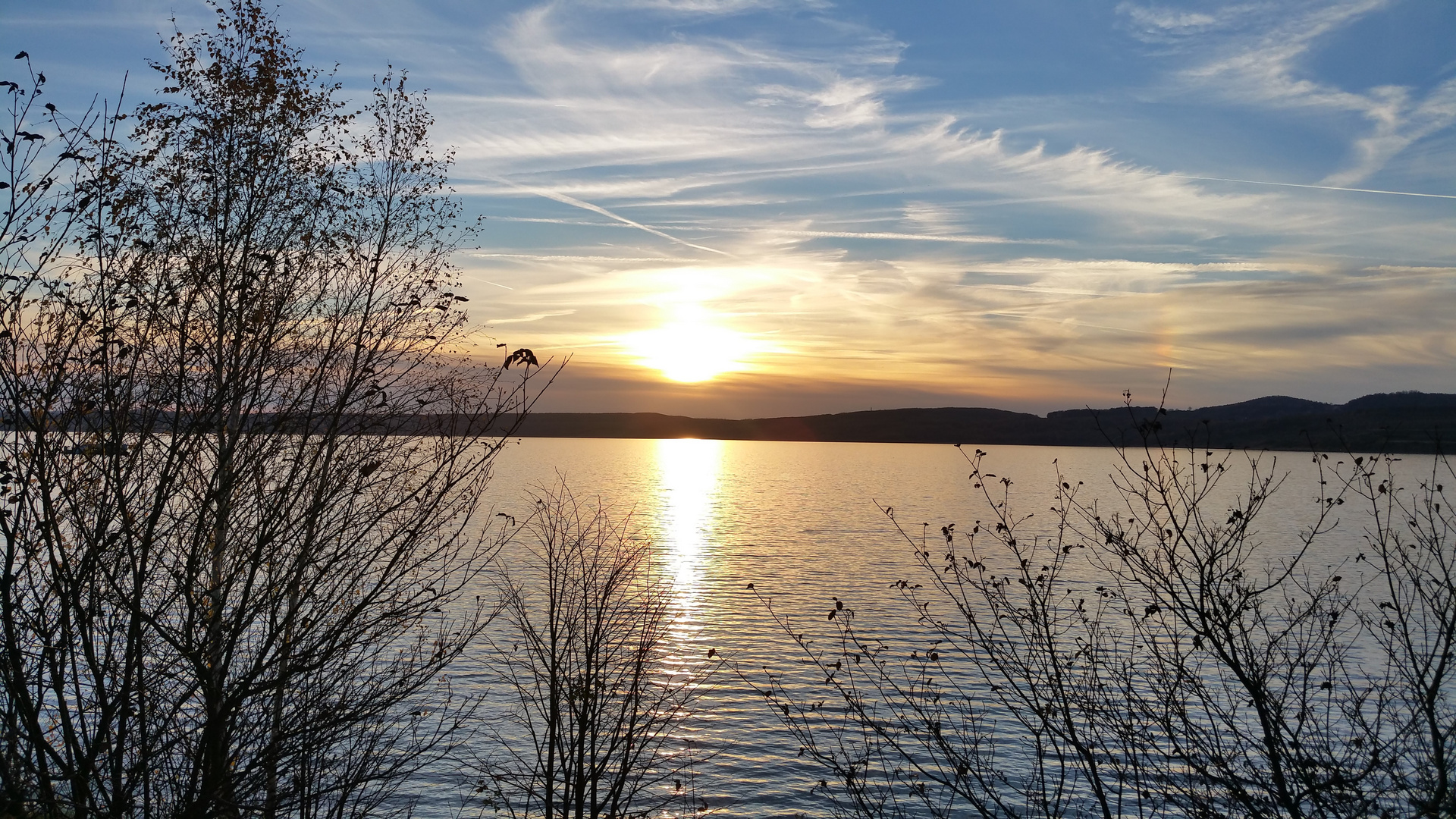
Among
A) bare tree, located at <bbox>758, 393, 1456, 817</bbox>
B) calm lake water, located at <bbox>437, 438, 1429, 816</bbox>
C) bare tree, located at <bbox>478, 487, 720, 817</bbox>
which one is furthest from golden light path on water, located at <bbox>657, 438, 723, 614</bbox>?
bare tree, located at <bbox>758, 393, 1456, 817</bbox>

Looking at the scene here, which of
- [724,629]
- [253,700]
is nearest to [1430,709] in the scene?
[253,700]

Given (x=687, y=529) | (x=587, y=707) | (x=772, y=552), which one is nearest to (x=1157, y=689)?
(x=587, y=707)

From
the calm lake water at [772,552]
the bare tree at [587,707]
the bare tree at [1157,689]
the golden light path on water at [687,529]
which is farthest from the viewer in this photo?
the golden light path on water at [687,529]

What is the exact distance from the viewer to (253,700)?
9953 mm

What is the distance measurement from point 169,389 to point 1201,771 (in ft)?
33.2

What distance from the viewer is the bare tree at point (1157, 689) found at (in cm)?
846

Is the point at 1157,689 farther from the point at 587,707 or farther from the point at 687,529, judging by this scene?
the point at 687,529

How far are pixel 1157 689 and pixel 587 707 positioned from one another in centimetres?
1037

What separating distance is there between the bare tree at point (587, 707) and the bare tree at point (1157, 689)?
2.80 meters

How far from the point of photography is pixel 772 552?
180 feet

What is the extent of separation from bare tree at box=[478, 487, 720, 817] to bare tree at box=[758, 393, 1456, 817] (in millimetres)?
2804

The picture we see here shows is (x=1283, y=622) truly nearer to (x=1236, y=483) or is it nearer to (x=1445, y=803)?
(x=1445, y=803)

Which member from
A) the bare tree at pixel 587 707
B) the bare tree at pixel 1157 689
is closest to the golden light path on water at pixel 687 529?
the bare tree at pixel 587 707

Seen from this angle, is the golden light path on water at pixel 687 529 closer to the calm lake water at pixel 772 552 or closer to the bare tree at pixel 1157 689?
the calm lake water at pixel 772 552
